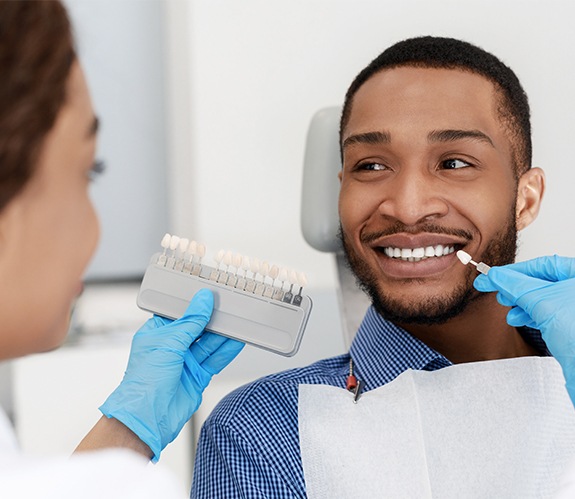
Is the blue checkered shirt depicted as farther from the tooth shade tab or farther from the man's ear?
the man's ear

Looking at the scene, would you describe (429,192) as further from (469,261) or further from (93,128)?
(93,128)

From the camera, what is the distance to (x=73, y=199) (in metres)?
0.77

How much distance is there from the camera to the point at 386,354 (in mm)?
1471

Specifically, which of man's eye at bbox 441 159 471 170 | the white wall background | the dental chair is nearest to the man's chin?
man's eye at bbox 441 159 471 170

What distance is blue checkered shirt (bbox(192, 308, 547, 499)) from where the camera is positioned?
52.7 inches

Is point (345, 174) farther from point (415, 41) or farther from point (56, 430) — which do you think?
point (56, 430)

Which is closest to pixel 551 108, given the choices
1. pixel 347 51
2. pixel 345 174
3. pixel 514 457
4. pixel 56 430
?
pixel 347 51

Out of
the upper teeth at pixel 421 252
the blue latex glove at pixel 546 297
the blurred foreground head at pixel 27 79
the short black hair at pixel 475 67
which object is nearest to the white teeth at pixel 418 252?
the upper teeth at pixel 421 252

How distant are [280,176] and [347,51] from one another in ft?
1.20

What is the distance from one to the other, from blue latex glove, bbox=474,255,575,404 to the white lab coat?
0.66m

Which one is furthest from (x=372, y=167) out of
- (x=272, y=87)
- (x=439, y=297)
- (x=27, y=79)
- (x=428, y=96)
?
(x=27, y=79)

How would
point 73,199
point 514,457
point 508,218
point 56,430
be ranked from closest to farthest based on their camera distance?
point 73,199 < point 514,457 < point 508,218 < point 56,430

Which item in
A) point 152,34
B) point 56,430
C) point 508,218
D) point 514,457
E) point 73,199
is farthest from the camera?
point 152,34

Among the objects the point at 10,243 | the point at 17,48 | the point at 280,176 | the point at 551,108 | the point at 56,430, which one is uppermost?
the point at 17,48
